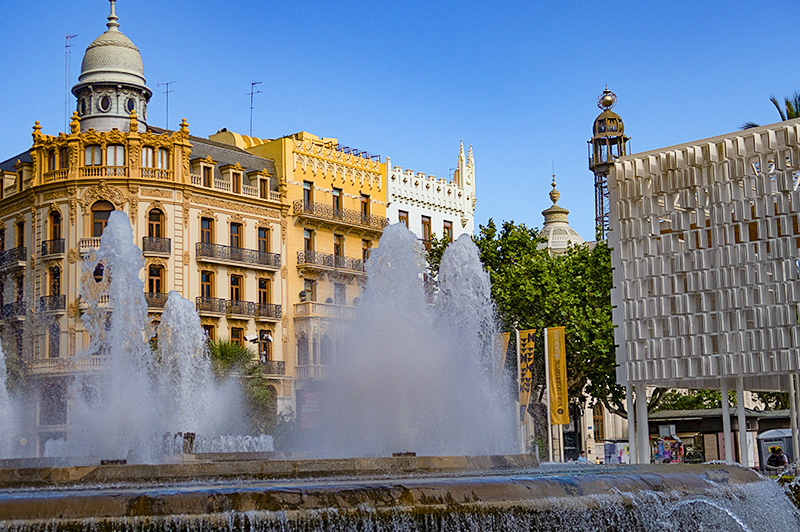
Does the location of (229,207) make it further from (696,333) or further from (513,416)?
(696,333)

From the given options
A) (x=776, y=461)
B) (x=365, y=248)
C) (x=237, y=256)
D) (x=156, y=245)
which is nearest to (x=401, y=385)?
(x=776, y=461)

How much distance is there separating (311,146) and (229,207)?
23.4 ft

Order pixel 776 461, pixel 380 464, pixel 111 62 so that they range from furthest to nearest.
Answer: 1. pixel 111 62
2. pixel 776 461
3. pixel 380 464

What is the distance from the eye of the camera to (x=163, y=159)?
5231 centimetres

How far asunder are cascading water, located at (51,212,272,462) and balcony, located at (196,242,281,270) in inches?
256

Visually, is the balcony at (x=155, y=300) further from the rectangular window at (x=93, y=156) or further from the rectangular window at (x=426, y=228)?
the rectangular window at (x=426, y=228)

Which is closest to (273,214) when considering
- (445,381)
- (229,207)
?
(229,207)

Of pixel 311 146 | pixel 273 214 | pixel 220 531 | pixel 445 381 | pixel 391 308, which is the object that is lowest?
pixel 220 531

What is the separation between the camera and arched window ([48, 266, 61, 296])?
167 ft

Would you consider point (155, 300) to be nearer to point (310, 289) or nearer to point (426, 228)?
point (310, 289)

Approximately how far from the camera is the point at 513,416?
39.4 meters

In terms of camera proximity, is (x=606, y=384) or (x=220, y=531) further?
(x=606, y=384)

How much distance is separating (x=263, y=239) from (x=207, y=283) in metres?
4.52

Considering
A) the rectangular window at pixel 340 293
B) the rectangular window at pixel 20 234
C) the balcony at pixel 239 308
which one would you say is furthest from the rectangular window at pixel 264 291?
the rectangular window at pixel 20 234
